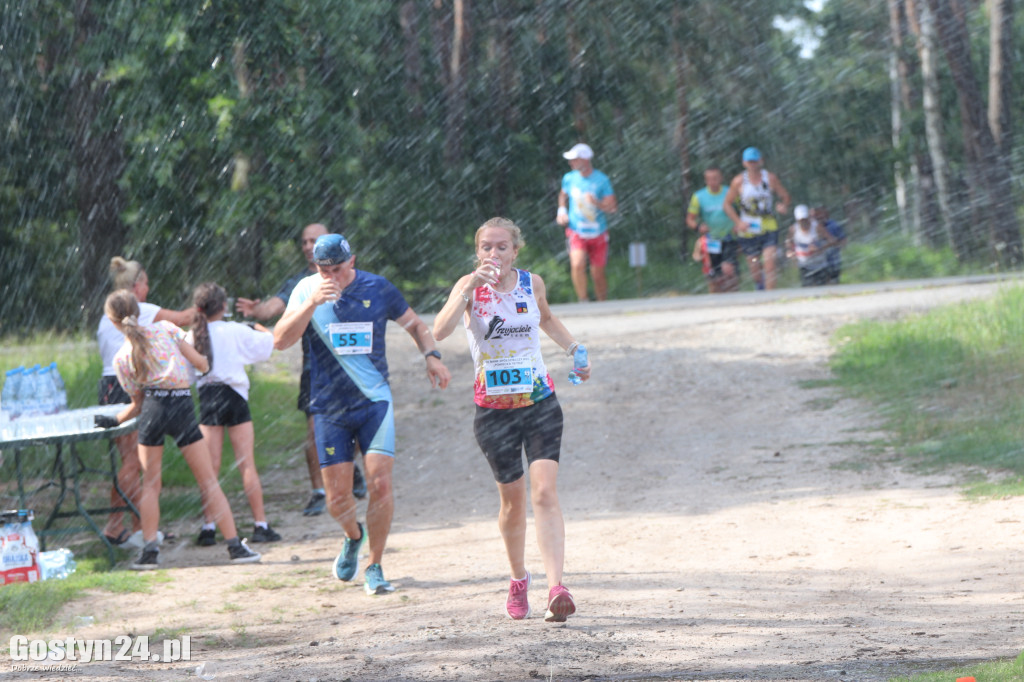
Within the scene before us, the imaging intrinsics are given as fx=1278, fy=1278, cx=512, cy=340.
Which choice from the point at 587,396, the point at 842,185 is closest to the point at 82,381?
the point at 587,396

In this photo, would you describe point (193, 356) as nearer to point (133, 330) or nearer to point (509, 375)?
point (133, 330)

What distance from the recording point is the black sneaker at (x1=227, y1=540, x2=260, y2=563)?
8672 millimetres

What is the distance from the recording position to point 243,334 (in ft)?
29.6

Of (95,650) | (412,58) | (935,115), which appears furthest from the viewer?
(412,58)

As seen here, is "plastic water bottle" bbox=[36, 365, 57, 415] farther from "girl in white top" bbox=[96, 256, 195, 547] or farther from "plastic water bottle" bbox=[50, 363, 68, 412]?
"girl in white top" bbox=[96, 256, 195, 547]

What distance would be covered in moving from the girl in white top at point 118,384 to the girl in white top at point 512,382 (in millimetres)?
3306

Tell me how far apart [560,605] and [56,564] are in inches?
154

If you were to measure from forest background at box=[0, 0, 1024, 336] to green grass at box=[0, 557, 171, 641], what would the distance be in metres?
7.41

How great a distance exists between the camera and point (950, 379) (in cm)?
1176

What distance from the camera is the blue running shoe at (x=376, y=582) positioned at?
7531 millimetres

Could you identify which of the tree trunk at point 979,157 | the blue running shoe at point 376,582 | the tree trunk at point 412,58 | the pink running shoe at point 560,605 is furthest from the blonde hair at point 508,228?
the tree trunk at point 412,58

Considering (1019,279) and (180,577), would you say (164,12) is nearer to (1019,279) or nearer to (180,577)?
(180,577)

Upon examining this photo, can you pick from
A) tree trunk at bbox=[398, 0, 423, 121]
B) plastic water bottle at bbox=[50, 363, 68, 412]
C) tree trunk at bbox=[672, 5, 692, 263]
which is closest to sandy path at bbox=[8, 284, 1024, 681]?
plastic water bottle at bbox=[50, 363, 68, 412]

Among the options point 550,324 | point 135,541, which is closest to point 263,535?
point 135,541
